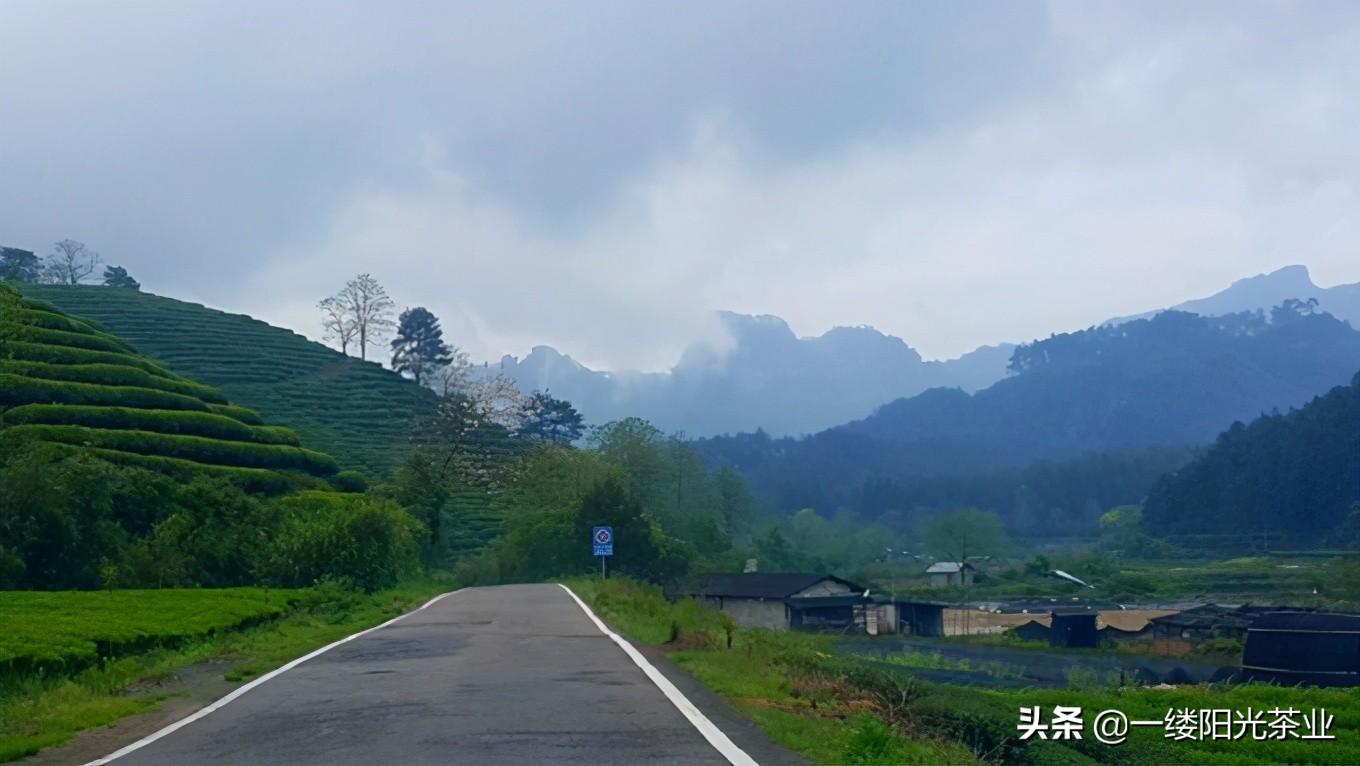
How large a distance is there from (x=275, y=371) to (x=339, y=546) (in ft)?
197

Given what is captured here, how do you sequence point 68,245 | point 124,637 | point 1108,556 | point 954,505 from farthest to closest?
point 68,245
point 954,505
point 1108,556
point 124,637

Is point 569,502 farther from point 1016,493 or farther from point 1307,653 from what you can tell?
point 1016,493

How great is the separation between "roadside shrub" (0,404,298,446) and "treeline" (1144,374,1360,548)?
56940 mm

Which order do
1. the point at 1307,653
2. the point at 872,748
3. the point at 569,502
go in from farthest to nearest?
the point at 569,502
the point at 1307,653
the point at 872,748

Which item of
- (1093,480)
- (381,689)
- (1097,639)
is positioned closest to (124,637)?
(381,689)

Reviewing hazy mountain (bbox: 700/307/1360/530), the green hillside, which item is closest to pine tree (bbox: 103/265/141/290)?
the green hillside

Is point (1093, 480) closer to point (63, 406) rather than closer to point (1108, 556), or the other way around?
point (1108, 556)

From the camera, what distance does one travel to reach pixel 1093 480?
3952 inches

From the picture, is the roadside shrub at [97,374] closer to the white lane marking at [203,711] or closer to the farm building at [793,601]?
the farm building at [793,601]

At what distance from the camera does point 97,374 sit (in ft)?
161

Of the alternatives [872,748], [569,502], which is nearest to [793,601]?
[569,502]

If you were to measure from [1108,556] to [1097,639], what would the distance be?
99.0 ft

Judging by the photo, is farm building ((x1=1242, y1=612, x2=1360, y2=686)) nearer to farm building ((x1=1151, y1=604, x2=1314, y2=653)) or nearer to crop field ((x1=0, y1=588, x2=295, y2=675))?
farm building ((x1=1151, y1=604, x2=1314, y2=653))

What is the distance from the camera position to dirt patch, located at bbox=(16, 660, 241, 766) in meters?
9.27
